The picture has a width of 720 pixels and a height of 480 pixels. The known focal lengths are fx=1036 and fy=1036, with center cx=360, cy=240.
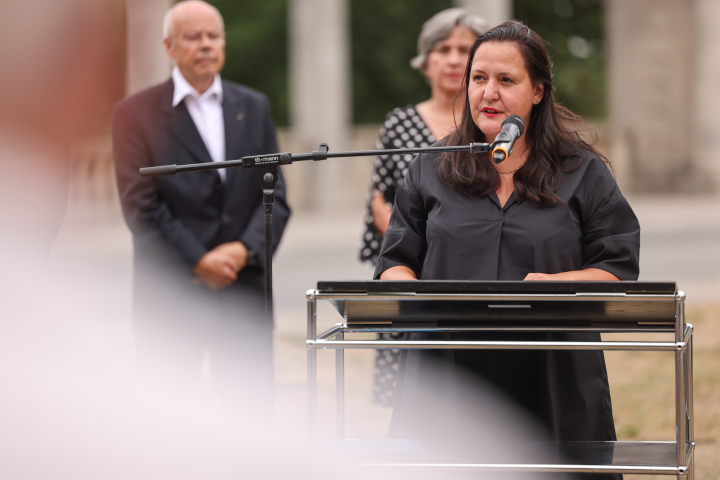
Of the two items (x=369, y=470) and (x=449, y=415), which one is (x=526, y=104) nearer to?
(x=449, y=415)

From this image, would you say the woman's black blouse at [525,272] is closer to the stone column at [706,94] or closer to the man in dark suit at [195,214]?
the man in dark suit at [195,214]

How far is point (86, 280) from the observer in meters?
13.2

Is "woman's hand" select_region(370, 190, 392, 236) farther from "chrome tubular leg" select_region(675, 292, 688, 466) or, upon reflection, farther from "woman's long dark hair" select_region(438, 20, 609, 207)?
"chrome tubular leg" select_region(675, 292, 688, 466)

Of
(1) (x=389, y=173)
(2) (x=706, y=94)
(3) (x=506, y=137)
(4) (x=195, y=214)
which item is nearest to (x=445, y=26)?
(1) (x=389, y=173)

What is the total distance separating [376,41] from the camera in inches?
1128

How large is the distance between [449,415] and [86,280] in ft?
35.7

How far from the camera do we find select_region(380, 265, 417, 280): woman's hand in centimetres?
302

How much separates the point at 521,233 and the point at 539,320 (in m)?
0.40

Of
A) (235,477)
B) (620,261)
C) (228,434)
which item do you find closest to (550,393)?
(620,261)

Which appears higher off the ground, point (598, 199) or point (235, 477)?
point (598, 199)

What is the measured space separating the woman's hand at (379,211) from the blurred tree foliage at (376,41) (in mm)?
22743

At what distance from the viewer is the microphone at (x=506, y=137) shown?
8.57ft

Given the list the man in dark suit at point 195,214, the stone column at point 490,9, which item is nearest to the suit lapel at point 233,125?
the man in dark suit at point 195,214

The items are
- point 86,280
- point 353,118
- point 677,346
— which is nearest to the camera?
point 677,346
